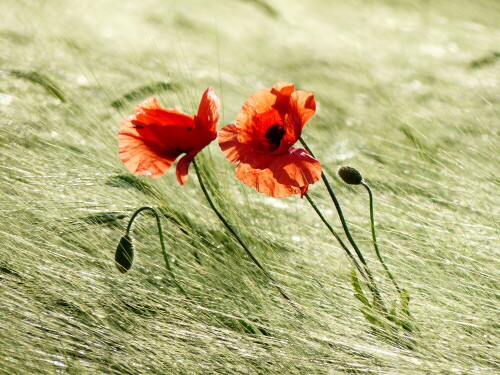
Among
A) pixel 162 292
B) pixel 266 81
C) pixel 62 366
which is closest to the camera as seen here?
pixel 62 366

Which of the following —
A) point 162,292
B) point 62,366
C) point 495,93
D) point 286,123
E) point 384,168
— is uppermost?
point 495,93

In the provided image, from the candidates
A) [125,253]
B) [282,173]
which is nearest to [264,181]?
[282,173]

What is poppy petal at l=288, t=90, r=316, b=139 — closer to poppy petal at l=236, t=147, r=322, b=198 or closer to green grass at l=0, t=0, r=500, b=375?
poppy petal at l=236, t=147, r=322, b=198

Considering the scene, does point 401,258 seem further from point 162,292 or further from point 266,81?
point 266,81

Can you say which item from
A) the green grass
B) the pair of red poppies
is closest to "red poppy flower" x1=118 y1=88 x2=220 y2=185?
the pair of red poppies

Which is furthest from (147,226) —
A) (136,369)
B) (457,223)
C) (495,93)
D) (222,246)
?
(495,93)

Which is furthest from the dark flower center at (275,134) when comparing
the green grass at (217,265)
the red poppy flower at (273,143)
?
the green grass at (217,265)

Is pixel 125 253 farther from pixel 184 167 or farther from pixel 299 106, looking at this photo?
pixel 299 106
